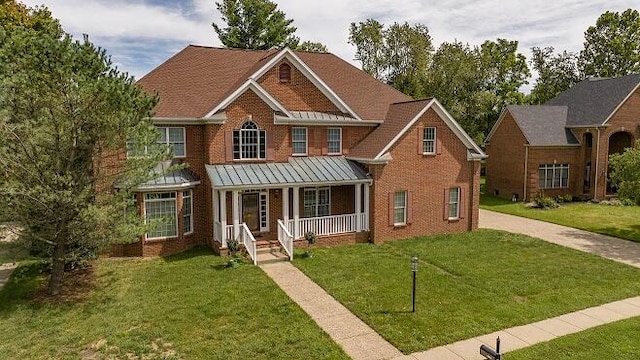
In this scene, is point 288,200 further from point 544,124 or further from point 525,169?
point 544,124

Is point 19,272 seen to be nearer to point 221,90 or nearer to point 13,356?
point 13,356

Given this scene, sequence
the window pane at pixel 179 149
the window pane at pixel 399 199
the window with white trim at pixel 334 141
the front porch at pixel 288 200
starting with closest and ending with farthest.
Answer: the front porch at pixel 288 200 → the window pane at pixel 179 149 → the window pane at pixel 399 199 → the window with white trim at pixel 334 141

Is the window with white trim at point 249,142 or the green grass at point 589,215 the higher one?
the window with white trim at point 249,142

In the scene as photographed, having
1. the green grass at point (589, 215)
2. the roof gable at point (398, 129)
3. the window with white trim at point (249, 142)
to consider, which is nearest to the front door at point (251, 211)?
the window with white trim at point (249, 142)

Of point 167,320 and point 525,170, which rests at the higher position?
point 525,170

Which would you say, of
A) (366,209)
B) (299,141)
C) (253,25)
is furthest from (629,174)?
(253,25)

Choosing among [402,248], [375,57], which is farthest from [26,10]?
[402,248]

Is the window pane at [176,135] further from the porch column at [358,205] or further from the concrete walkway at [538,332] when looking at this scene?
the concrete walkway at [538,332]
